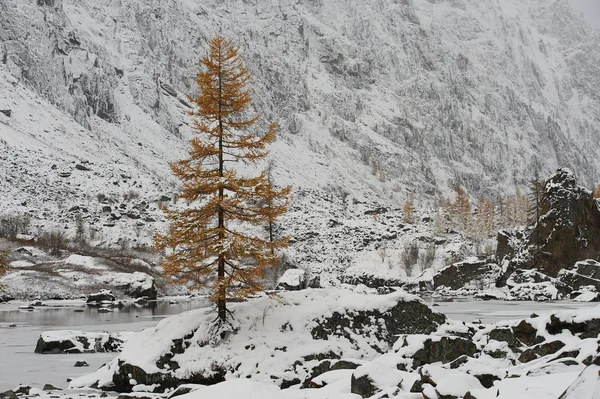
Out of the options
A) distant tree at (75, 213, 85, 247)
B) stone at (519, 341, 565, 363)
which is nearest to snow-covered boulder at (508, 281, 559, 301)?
stone at (519, 341, 565, 363)

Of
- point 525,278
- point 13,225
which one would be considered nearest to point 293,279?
point 525,278

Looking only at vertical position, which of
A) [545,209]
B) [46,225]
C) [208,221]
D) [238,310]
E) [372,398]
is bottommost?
[372,398]

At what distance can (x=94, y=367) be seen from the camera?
73.9ft

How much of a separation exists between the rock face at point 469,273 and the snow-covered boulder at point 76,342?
63115 millimetres

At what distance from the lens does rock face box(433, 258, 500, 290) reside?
8038cm

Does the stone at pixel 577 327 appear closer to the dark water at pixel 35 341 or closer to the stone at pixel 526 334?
the stone at pixel 526 334

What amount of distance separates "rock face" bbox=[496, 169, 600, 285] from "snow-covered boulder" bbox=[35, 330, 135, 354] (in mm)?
56599

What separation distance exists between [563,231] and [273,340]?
58860 millimetres

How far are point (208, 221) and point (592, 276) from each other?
51778 mm

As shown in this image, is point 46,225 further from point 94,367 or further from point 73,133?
point 94,367

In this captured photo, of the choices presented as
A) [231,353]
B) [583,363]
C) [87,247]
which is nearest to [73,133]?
[87,247]

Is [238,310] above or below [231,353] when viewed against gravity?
above

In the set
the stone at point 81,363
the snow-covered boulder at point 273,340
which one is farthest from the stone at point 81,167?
the snow-covered boulder at point 273,340

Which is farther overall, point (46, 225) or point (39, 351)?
point (46, 225)
